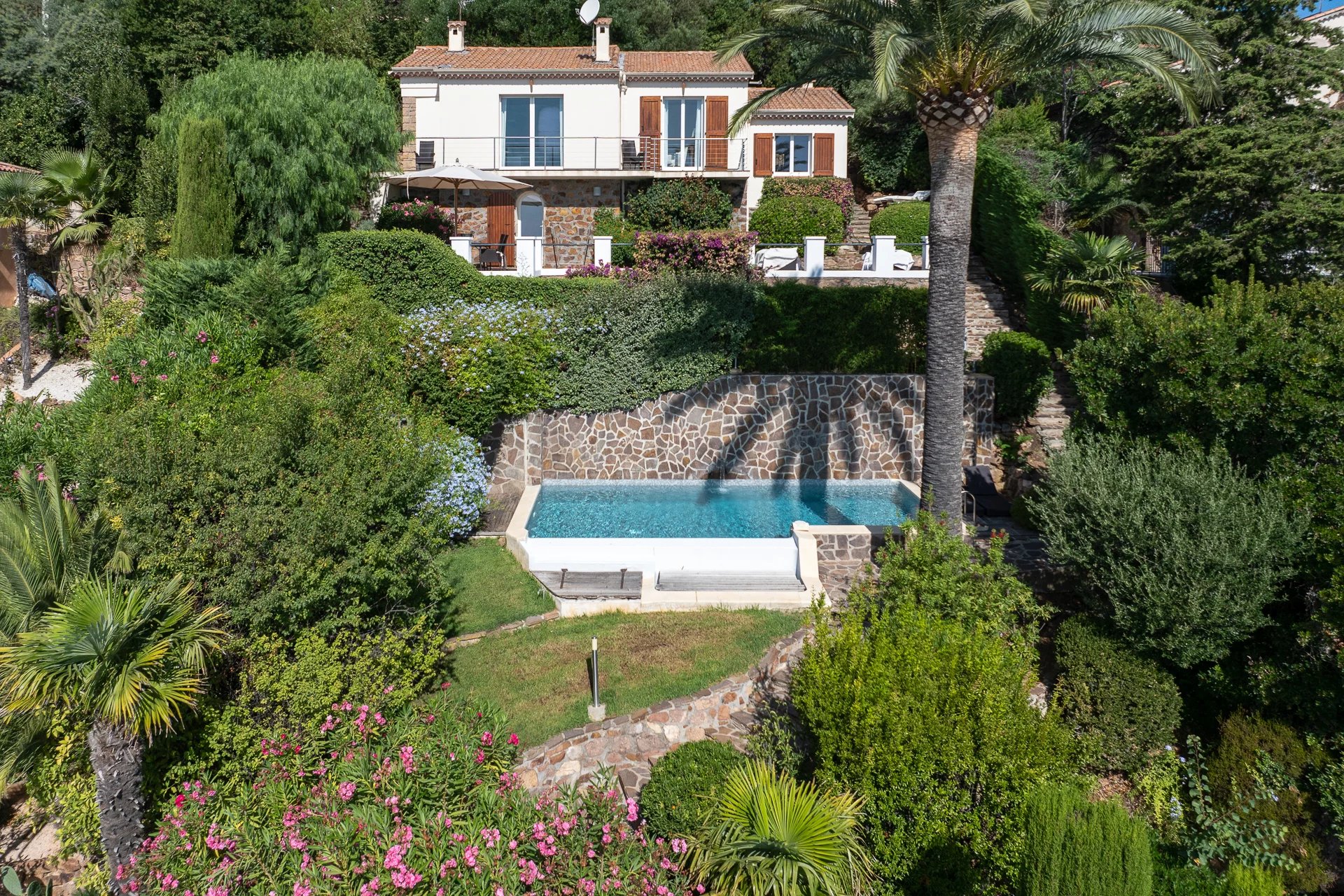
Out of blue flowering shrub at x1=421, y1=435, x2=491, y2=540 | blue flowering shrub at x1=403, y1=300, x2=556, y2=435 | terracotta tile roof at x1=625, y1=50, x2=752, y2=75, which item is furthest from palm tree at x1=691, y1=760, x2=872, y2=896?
terracotta tile roof at x1=625, y1=50, x2=752, y2=75

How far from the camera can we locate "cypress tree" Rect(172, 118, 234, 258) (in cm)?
1872

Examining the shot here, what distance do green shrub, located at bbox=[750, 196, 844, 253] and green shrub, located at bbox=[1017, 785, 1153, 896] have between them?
74.5ft

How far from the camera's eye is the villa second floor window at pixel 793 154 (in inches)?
1212

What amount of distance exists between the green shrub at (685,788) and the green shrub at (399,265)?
12421 millimetres

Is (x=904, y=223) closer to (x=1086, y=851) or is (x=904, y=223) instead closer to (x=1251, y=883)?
(x=1251, y=883)

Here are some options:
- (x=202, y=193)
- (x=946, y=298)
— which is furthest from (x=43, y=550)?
(x=202, y=193)

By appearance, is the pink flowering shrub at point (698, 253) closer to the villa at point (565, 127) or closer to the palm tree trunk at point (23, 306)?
the villa at point (565, 127)

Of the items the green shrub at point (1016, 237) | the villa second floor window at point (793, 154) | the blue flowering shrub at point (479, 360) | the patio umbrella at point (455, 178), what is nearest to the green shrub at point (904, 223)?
the green shrub at point (1016, 237)

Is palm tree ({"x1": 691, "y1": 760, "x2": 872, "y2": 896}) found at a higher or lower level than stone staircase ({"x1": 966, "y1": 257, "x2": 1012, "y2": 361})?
lower

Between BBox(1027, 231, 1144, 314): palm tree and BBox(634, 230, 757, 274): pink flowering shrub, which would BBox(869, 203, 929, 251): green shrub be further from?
BBox(634, 230, 757, 274): pink flowering shrub

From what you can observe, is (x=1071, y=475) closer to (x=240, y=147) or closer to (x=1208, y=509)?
(x=1208, y=509)

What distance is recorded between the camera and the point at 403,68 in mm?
26172

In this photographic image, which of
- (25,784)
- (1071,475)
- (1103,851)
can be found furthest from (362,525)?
(1071,475)

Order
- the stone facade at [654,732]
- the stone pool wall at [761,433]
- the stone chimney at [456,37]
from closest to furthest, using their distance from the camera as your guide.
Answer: the stone facade at [654,732] < the stone pool wall at [761,433] < the stone chimney at [456,37]
